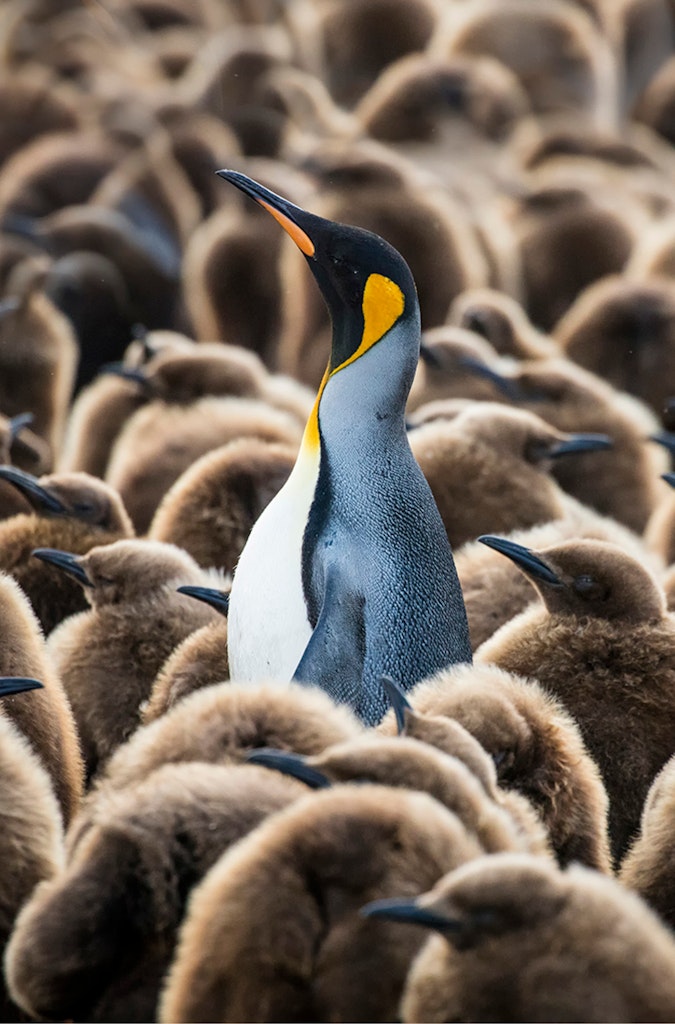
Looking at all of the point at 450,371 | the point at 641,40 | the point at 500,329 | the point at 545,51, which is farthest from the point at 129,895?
the point at 641,40

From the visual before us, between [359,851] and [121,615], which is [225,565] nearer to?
[121,615]

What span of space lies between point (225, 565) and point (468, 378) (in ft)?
4.89

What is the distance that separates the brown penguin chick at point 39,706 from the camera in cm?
287

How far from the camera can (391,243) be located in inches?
248

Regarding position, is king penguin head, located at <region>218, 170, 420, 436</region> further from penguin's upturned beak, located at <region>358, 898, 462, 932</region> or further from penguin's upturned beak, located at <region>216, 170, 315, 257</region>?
penguin's upturned beak, located at <region>358, 898, 462, 932</region>

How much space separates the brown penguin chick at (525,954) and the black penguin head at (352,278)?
1.33m

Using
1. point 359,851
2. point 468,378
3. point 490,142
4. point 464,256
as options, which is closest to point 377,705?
point 359,851

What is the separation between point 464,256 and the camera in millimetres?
6328

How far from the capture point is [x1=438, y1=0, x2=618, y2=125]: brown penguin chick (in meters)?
9.98

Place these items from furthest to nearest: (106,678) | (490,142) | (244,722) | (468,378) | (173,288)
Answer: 1. (490,142)
2. (173,288)
3. (468,378)
4. (106,678)
5. (244,722)

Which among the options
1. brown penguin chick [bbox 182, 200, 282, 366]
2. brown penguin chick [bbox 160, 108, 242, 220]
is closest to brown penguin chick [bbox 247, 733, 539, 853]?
brown penguin chick [bbox 182, 200, 282, 366]

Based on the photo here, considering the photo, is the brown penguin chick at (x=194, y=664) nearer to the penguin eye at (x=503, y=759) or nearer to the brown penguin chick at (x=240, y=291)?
the penguin eye at (x=503, y=759)

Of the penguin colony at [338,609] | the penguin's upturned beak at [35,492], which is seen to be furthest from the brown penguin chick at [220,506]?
the penguin's upturned beak at [35,492]

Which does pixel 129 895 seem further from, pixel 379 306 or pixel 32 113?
pixel 32 113
